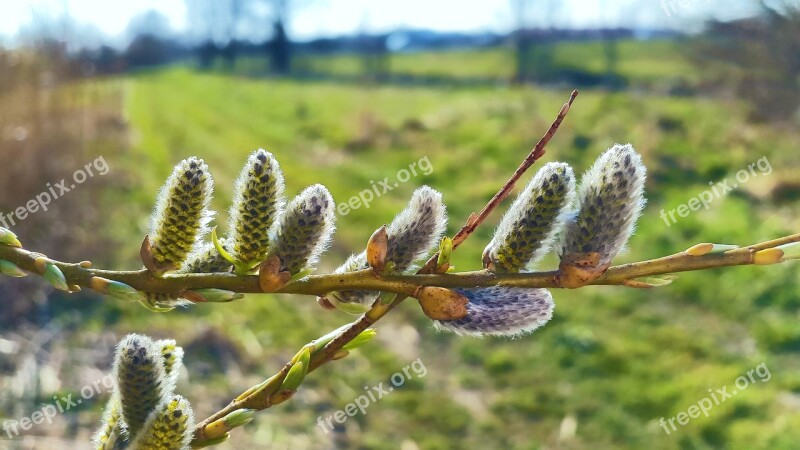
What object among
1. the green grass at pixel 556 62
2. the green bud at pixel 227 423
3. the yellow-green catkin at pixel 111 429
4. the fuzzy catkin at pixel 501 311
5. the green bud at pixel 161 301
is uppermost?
the fuzzy catkin at pixel 501 311

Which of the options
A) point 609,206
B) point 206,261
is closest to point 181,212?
point 206,261

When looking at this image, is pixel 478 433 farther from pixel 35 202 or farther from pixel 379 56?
pixel 379 56

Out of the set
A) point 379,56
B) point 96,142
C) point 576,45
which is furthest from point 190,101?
point 96,142

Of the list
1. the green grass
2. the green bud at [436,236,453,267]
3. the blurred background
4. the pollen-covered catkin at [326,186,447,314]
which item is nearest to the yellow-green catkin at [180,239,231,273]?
the pollen-covered catkin at [326,186,447,314]

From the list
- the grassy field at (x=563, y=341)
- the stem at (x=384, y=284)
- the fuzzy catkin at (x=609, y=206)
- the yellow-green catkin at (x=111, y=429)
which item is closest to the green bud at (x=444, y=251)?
the stem at (x=384, y=284)

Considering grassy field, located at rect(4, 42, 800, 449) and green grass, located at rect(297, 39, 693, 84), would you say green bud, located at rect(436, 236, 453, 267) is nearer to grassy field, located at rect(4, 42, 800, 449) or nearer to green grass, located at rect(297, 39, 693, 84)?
grassy field, located at rect(4, 42, 800, 449)

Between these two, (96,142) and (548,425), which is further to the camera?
(96,142)

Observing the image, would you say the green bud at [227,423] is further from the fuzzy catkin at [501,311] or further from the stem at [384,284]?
the fuzzy catkin at [501,311]

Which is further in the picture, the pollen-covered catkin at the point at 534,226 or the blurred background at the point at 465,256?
the blurred background at the point at 465,256
